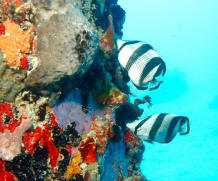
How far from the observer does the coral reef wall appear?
1.85 m

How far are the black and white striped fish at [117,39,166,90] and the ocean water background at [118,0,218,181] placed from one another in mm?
370

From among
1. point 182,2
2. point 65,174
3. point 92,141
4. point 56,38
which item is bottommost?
point 65,174

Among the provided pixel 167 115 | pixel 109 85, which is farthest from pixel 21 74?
pixel 167 115

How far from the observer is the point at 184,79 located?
50500 millimetres

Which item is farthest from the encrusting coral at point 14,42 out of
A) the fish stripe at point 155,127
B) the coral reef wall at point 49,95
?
the fish stripe at point 155,127

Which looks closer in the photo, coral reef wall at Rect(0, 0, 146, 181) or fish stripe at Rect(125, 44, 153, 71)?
coral reef wall at Rect(0, 0, 146, 181)

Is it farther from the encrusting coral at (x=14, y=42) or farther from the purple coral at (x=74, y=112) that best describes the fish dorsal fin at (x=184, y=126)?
the encrusting coral at (x=14, y=42)

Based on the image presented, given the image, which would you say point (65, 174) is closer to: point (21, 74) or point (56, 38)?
point (21, 74)

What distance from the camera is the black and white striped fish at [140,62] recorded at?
203 centimetres

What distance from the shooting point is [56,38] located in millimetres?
1805

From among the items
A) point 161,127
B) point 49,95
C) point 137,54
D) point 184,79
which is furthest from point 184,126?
point 184,79

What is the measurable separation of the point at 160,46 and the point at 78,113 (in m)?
106

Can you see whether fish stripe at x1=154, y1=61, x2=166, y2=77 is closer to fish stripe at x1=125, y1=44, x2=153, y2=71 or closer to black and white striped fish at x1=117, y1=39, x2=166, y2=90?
black and white striped fish at x1=117, y1=39, x2=166, y2=90

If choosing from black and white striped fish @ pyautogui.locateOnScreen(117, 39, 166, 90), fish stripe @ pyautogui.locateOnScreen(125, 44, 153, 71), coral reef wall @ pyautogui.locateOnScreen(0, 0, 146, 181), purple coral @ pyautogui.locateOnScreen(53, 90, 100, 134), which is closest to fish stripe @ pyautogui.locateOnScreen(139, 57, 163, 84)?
black and white striped fish @ pyautogui.locateOnScreen(117, 39, 166, 90)
